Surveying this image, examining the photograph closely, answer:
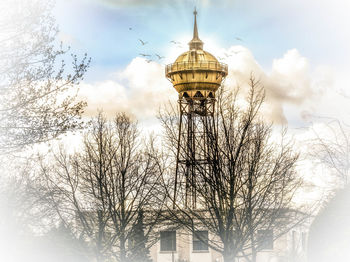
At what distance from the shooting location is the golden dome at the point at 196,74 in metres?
36.8

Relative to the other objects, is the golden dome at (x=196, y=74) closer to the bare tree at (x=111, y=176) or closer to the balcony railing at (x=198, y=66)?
the balcony railing at (x=198, y=66)

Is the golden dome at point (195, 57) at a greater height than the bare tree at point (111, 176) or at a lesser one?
greater

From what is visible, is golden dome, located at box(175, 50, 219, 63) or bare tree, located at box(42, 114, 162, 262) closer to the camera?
bare tree, located at box(42, 114, 162, 262)

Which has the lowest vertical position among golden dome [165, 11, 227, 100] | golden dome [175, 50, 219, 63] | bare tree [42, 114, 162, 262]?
bare tree [42, 114, 162, 262]

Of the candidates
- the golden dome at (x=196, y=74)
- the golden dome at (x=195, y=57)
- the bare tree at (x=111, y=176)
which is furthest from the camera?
the golden dome at (x=195, y=57)

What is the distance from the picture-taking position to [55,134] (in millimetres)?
12422

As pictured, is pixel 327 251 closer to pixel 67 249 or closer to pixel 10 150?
pixel 10 150

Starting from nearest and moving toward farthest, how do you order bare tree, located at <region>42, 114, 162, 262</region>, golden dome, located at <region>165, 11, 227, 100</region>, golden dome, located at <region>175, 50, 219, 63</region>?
bare tree, located at <region>42, 114, 162, 262</region>
golden dome, located at <region>165, 11, 227, 100</region>
golden dome, located at <region>175, 50, 219, 63</region>

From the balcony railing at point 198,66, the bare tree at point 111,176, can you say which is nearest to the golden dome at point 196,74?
the balcony railing at point 198,66

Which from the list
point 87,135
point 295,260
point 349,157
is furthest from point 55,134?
point 295,260

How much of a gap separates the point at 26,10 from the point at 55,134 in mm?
3141

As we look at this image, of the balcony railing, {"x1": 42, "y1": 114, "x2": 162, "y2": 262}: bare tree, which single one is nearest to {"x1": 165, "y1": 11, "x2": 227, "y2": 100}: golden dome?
the balcony railing

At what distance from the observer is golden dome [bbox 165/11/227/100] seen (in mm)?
36812

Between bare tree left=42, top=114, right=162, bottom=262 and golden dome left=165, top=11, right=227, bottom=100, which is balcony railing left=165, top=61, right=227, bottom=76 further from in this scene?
bare tree left=42, top=114, right=162, bottom=262
